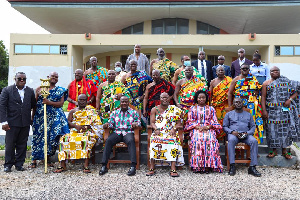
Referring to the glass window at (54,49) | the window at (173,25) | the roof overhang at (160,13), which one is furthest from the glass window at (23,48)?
the window at (173,25)

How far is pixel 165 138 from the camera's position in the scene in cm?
488

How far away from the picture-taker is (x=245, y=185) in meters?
4.19

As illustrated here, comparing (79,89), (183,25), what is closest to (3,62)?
(183,25)

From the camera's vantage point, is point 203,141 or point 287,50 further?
point 287,50

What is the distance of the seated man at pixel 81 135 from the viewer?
4.99m

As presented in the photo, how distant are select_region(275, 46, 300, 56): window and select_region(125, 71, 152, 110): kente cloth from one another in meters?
11.4

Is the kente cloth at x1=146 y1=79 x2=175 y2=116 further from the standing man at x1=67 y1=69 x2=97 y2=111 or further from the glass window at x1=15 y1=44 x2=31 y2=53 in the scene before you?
the glass window at x1=15 y1=44 x2=31 y2=53

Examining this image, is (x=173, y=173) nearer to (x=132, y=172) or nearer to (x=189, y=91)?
(x=132, y=172)

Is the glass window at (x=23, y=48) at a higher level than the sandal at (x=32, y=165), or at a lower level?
higher

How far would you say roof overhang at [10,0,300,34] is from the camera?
52.5 ft

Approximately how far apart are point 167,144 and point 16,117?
274cm

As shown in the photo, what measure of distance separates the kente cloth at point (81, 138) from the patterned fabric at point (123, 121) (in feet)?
1.29

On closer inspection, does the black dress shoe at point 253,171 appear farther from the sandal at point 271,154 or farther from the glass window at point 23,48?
the glass window at point 23,48

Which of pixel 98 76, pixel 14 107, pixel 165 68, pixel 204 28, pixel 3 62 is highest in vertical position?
pixel 204 28
